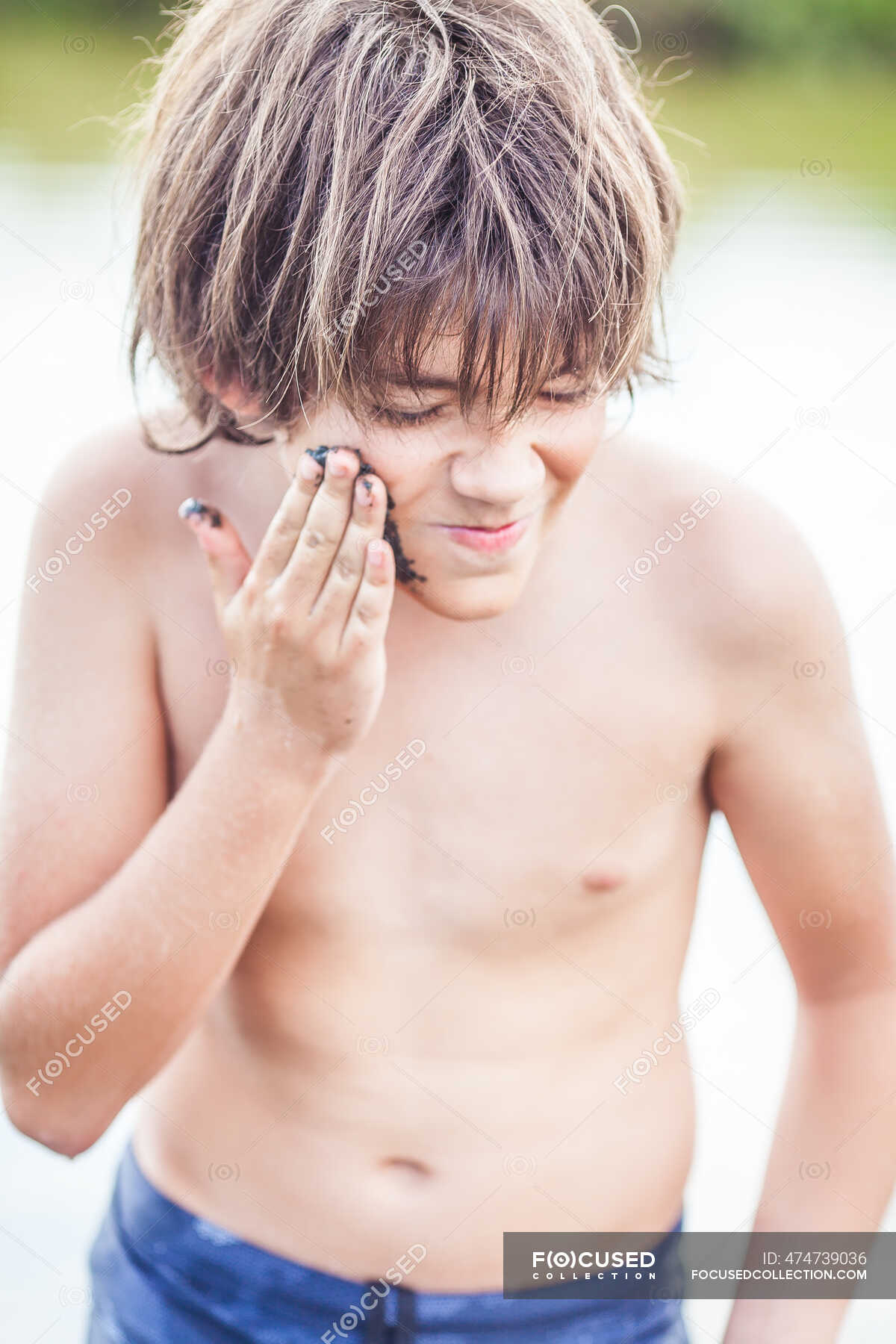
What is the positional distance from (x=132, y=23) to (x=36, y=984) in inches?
464

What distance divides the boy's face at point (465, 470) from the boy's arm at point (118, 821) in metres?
0.05

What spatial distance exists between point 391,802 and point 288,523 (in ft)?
1.09

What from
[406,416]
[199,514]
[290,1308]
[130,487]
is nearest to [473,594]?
[406,416]

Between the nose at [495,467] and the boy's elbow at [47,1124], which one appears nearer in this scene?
the nose at [495,467]

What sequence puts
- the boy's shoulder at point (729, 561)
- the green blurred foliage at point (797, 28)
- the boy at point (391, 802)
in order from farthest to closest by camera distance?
1. the green blurred foliage at point (797, 28)
2. the boy's shoulder at point (729, 561)
3. the boy at point (391, 802)

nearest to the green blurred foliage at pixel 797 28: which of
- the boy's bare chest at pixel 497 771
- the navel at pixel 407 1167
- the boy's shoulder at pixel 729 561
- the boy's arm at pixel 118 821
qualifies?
the boy's shoulder at pixel 729 561

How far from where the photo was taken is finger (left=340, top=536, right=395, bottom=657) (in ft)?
3.48

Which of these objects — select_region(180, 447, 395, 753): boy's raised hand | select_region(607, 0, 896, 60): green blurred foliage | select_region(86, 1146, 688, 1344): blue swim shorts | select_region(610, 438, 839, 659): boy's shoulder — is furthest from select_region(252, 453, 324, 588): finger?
select_region(607, 0, 896, 60): green blurred foliage

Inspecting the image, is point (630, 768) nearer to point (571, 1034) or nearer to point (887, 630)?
point (571, 1034)

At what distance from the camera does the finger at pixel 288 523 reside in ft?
3.45

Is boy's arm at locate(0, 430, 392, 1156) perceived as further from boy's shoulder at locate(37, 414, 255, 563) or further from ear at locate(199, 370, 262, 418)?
ear at locate(199, 370, 262, 418)

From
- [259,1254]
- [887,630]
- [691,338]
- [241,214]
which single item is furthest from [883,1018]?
[691,338]

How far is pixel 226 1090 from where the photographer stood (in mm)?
1303

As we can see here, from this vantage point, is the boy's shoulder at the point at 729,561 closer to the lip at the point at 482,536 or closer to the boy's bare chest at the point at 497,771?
the boy's bare chest at the point at 497,771
